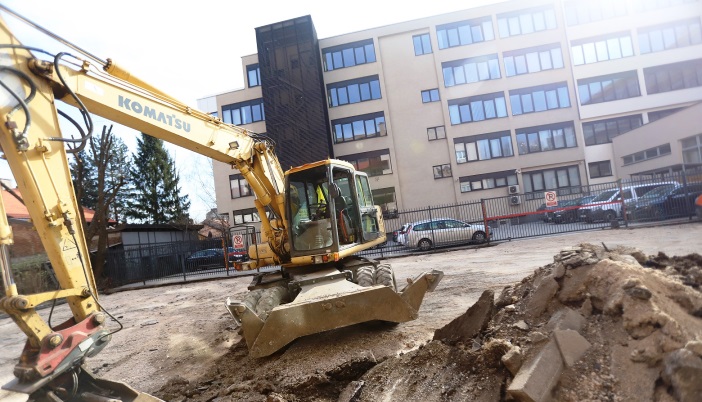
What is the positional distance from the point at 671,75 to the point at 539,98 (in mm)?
9488

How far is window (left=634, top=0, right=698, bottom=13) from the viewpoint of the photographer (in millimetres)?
28506

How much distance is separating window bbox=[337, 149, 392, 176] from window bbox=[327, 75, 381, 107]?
13.8 ft

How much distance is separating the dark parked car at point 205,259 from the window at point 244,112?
1417 centimetres

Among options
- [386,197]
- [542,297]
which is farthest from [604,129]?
[542,297]

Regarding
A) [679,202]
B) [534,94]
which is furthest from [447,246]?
[534,94]

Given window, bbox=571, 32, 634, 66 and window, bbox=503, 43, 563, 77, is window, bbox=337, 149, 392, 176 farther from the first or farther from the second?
window, bbox=571, 32, 634, 66

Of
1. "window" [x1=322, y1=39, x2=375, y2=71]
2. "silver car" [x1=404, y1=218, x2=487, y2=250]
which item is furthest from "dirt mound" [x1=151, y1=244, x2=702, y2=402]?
"window" [x1=322, y1=39, x2=375, y2=71]

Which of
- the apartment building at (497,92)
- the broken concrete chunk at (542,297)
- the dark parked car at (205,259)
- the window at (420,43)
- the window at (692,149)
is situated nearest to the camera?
the broken concrete chunk at (542,297)

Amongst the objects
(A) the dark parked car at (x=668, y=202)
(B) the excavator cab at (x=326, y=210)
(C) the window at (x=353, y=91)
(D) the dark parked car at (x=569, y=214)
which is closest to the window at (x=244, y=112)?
(C) the window at (x=353, y=91)

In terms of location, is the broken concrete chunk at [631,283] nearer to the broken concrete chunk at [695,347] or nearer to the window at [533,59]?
the broken concrete chunk at [695,347]

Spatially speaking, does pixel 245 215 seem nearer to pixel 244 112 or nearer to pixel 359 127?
pixel 244 112

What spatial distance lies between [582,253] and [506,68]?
2871cm

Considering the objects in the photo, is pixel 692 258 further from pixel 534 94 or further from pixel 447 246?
pixel 534 94

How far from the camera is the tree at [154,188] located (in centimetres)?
3784
